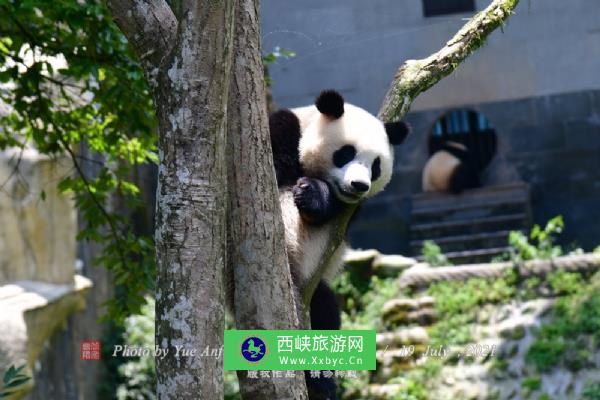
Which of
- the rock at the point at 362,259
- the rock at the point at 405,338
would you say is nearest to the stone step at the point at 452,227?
the rock at the point at 362,259

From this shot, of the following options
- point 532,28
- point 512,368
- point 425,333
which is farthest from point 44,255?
point 532,28

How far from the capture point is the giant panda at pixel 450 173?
33.7 ft

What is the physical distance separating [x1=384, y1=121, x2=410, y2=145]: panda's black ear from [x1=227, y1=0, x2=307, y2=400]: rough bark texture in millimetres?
1711

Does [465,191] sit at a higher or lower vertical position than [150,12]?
higher

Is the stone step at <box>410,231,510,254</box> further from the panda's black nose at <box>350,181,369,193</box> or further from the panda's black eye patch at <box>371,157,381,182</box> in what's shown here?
the panda's black nose at <box>350,181,369,193</box>

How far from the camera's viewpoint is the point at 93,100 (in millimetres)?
4723

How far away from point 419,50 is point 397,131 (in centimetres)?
370

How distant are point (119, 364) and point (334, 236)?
18.3 feet

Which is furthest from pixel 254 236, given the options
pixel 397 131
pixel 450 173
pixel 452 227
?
pixel 450 173

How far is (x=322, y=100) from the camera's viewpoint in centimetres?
441

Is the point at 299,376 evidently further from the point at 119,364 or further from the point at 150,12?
the point at 119,364

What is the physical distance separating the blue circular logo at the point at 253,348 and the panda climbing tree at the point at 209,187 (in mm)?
46

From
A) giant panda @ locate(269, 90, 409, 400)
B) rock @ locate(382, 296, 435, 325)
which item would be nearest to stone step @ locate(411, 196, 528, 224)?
rock @ locate(382, 296, 435, 325)

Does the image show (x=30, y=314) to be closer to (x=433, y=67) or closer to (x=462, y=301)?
(x=462, y=301)
